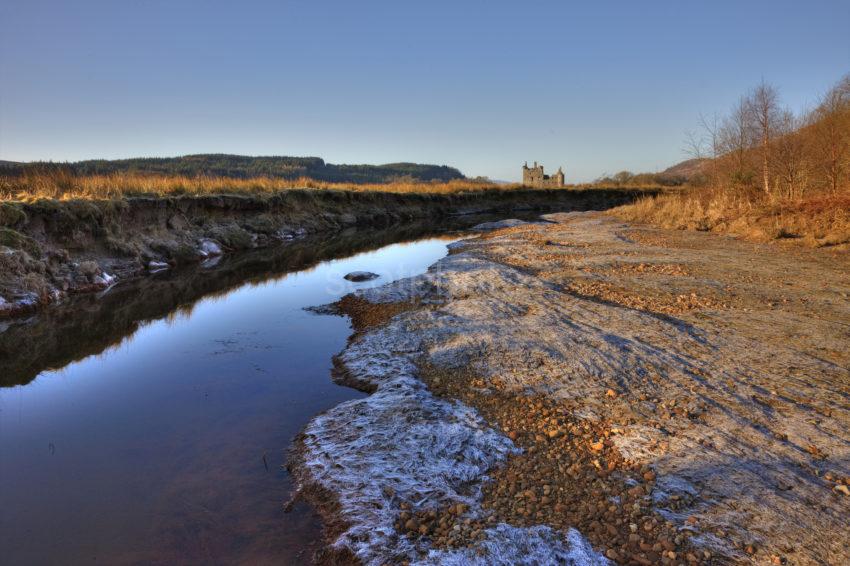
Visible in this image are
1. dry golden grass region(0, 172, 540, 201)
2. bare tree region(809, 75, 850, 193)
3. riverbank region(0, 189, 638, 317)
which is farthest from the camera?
bare tree region(809, 75, 850, 193)

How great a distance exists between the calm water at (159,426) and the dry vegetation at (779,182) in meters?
14.5

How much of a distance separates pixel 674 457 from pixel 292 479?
3.27 metres

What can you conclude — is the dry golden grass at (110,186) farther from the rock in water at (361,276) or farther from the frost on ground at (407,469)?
the frost on ground at (407,469)

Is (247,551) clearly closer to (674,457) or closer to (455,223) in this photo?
(674,457)

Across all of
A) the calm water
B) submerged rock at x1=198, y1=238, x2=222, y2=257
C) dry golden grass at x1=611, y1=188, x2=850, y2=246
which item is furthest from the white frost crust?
submerged rock at x1=198, y1=238, x2=222, y2=257

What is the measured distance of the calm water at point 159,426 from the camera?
138 inches

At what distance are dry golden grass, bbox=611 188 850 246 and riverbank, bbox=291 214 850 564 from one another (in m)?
6.43

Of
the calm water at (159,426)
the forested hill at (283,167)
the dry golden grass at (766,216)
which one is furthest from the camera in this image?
the forested hill at (283,167)

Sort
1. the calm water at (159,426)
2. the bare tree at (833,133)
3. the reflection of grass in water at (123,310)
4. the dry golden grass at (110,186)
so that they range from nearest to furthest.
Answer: the calm water at (159,426) < the reflection of grass in water at (123,310) < the dry golden grass at (110,186) < the bare tree at (833,133)

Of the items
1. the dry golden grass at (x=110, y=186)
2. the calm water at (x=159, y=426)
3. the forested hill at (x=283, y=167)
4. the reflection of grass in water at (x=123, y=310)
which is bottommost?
Answer: the calm water at (x=159, y=426)

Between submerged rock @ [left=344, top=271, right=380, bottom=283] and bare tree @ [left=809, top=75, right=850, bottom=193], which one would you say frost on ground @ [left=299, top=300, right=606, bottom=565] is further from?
bare tree @ [left=809, top=75, right=850, bottom=193]

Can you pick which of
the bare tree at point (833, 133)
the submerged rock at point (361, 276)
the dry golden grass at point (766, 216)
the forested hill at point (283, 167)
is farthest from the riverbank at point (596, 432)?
the forested hill at point (283, 167)

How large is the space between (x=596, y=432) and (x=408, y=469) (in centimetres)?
178

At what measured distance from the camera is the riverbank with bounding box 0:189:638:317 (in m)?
10.7
